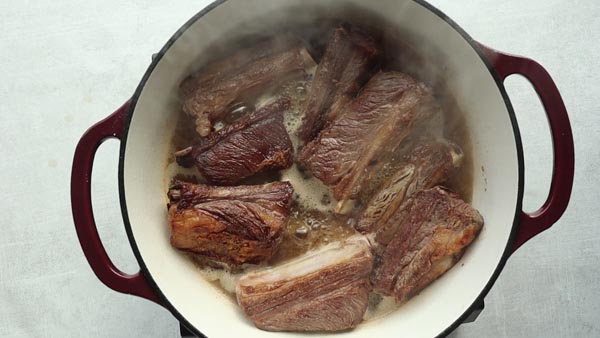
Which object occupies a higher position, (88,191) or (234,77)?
(234,77)

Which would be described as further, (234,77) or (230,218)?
(234,77)

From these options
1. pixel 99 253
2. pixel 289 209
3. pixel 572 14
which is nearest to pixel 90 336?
pixel 99 253

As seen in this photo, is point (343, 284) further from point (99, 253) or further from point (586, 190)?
point (586, 190)

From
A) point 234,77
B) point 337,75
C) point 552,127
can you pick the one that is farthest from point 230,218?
point 552,127

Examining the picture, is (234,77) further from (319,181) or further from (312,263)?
(312,263)

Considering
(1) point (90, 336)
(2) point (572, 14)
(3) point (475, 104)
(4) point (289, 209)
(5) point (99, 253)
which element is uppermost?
(2) point (572, 14)

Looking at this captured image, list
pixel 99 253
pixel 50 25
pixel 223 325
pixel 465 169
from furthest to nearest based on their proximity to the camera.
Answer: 1. pixel 50 25
2. pixel 465 169
3. pixel 223 325
4. pixel 99 253
